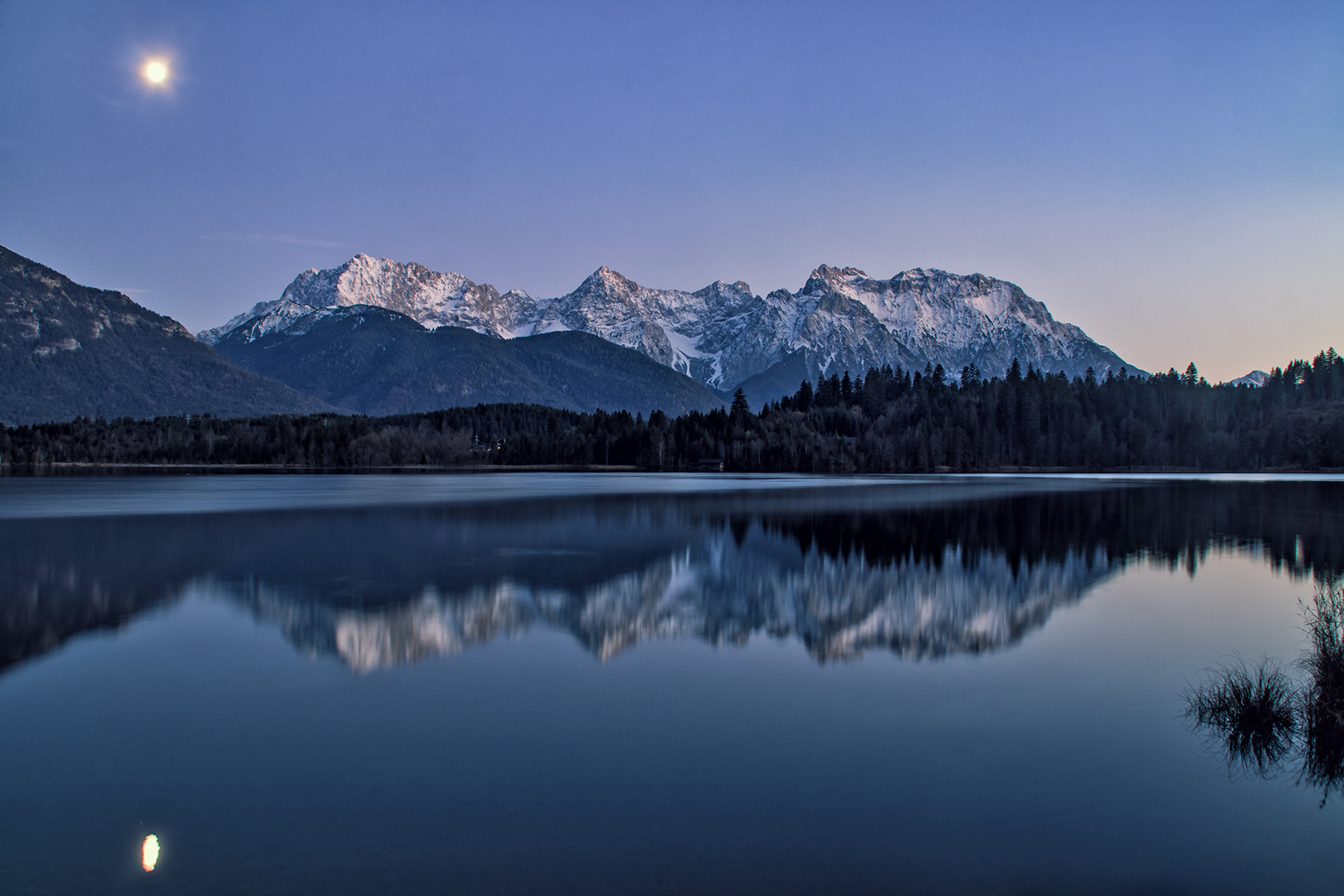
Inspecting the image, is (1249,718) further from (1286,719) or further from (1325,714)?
(1325,714)

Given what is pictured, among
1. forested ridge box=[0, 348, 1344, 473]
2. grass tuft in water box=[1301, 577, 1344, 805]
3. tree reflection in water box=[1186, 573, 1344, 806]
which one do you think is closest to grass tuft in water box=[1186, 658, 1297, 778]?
tree reflection in water box=[1186, 573, 1344, 806]

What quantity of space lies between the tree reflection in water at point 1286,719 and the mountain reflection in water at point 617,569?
539cm

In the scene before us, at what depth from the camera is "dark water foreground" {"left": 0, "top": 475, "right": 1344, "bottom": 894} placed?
28.8 ft

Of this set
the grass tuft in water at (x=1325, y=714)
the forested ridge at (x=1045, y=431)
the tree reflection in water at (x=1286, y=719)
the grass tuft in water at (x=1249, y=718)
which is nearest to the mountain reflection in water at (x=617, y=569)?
the grass tuft in water at (x=1249, y=718)

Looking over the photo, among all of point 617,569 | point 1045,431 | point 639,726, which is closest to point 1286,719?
point 639,726

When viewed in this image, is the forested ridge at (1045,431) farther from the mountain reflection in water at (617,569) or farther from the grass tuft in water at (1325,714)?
the grass tuft in water at (1325,714)

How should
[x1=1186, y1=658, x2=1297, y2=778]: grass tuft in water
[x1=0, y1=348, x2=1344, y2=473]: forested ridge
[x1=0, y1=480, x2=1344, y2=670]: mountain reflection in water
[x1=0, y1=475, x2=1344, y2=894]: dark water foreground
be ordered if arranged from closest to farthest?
[x1=0, y1=475, x2=1344, y2=894]: dark water foreground, [x1=1186, y1=658, x2=1297, y2=778]: grass tuft in water, [x1=0, y1=480, x2=1344, y2=670]: mountain reflection in water, [x1=0, y1=348, x2=1344, y2=473]: forested ridge

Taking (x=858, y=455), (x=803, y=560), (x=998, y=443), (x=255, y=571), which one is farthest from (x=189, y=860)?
(x=998, y=443)

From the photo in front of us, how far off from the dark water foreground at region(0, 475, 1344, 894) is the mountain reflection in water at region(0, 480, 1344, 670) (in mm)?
229

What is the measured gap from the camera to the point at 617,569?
30141 millimetres

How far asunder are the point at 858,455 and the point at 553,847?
17153 centimetres

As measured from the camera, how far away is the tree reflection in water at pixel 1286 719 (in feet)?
38.4

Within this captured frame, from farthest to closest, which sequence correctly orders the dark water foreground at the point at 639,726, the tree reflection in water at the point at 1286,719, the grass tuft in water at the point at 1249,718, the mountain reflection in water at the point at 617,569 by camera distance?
the mountain reflection in water at the point at 617,569 → the grass tuft in water at the point at 1249,718 → the tree reflection in water at the point at 1286,719 → the dark water foreground at the point at 639,726

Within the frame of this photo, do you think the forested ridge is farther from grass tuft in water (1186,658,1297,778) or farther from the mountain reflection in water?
grass tuft in water (1186,658,1297,778)
